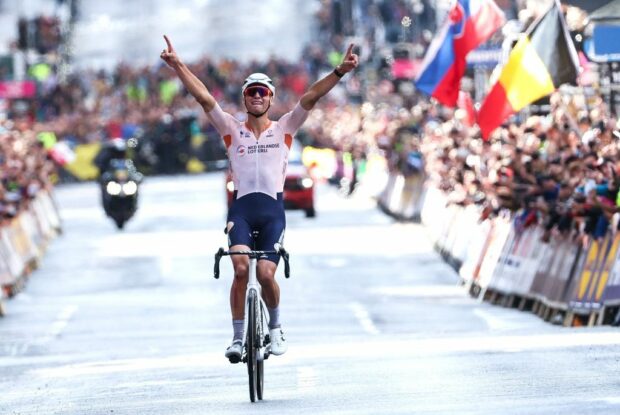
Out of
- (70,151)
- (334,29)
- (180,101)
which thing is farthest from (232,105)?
(70,151)

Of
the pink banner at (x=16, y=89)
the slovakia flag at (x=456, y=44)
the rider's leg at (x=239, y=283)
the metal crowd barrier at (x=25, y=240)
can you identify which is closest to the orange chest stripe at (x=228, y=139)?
the rider's leg at (x=239, y=283)

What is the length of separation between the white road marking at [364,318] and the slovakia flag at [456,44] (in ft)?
11.1

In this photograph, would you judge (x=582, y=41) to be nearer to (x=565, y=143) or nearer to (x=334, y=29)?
(x=565, y=143)

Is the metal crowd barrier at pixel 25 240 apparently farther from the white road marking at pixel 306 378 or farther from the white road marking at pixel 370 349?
the white road marking at pixel 306 378

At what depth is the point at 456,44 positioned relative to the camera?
27.7 m

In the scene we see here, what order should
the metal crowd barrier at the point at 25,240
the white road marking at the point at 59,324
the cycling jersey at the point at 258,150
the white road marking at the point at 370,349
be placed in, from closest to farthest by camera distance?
the cycling jersey at the point at 258,150, the white road marking at the point at 370,349, the white road marking at the point at 59,324, the metal crowd barrier at the point at 25,240

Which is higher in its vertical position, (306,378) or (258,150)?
(258,150)

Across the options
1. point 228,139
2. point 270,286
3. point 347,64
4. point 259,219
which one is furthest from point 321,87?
point 270,286

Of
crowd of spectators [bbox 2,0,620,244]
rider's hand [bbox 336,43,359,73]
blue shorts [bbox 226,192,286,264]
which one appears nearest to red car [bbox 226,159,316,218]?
crowd of spectators [bbox 2,0,620,244]

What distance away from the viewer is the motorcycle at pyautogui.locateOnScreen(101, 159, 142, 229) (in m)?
44.1

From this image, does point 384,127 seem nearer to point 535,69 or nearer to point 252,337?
point 535,69

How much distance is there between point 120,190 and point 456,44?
57.9ft

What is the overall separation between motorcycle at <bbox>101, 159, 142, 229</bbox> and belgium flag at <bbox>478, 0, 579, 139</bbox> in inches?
825

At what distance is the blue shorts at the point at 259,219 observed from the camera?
1415cm
